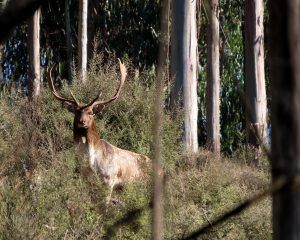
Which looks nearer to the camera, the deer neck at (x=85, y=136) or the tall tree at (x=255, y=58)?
the deer neck at (x=85, y=136)

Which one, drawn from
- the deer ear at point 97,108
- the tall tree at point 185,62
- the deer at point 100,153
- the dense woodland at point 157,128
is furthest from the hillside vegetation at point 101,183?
the tall tree at point 185,62

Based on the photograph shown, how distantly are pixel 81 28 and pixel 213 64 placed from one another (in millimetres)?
3159

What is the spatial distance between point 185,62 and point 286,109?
1598 cm

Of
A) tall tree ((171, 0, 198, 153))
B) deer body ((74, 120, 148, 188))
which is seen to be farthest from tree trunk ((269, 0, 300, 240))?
tall tree ((171, 0, 198, 153))

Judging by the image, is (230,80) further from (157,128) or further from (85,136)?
(157,128)

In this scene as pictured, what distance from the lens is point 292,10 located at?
69.7 inches

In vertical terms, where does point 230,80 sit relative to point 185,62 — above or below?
below

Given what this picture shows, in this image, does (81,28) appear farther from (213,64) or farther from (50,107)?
(50,107)

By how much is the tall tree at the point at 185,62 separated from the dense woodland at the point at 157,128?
0.08 ft

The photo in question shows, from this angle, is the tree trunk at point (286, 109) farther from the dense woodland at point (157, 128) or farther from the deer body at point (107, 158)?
the deer body at point (107, 158)

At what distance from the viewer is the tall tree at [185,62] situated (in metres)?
17.6

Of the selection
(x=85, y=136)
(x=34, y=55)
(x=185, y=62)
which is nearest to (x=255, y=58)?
(x=185, y=62)

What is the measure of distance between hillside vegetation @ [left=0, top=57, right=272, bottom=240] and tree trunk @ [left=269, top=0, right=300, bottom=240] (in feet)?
10.7

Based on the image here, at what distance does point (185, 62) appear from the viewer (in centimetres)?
1772
